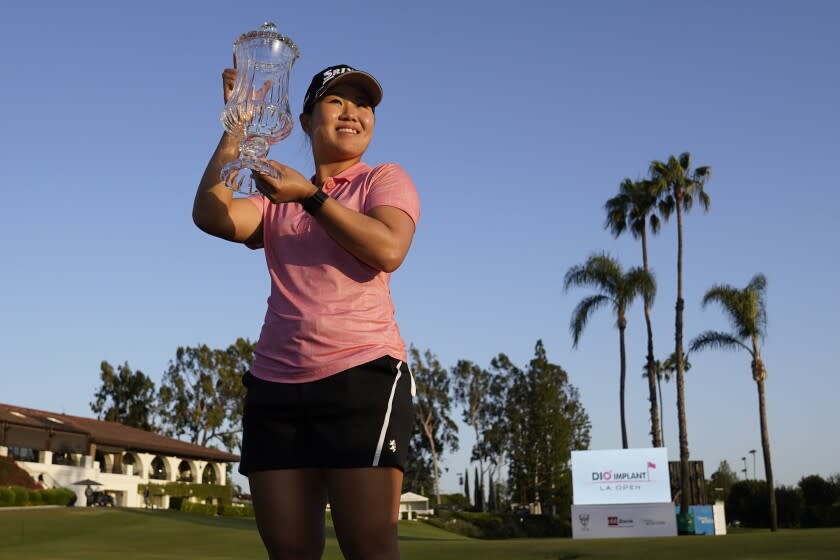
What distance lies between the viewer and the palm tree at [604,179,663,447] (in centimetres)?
4116

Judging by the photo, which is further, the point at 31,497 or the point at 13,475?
the point at 13,475

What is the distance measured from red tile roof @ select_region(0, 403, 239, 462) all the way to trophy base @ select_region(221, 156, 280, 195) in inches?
1852

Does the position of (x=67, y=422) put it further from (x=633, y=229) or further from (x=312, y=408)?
(x=312, y=408)

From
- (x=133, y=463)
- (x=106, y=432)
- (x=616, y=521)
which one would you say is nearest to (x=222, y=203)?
(x=616, y=521)

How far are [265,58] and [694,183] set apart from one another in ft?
132

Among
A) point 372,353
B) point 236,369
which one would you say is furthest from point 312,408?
point 236,369

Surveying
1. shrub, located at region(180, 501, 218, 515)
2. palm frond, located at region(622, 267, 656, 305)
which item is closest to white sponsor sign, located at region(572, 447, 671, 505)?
palm frond, located at region(622, 267, 656, 305)

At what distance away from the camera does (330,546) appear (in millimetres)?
14211

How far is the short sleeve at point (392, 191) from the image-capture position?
284 centimetres

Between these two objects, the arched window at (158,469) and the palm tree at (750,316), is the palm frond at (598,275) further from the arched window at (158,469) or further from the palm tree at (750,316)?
the arched window at (158,469)

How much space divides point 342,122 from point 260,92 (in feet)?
1.32

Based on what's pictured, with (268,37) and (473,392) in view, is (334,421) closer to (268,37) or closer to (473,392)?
(268,37)

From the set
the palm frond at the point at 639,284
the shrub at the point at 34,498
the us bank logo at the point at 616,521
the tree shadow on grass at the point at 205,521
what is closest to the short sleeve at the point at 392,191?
the tree shadow on grass at the point at 205,521

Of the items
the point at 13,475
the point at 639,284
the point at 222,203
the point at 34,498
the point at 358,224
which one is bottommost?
the point at 34,498
